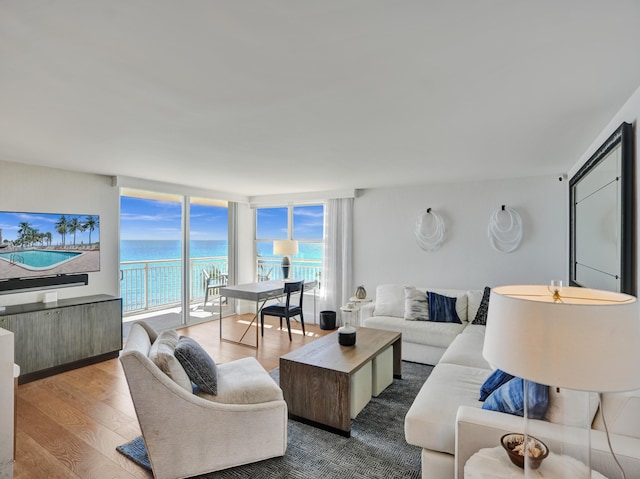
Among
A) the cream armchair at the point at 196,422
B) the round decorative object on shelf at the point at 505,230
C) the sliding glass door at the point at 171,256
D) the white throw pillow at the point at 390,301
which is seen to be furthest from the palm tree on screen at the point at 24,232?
→ the round decorative object on shelf at the point at 505,230

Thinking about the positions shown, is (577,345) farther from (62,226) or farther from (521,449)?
(62,226)

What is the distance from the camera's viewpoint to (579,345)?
94 cm

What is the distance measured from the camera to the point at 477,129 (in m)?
2.50

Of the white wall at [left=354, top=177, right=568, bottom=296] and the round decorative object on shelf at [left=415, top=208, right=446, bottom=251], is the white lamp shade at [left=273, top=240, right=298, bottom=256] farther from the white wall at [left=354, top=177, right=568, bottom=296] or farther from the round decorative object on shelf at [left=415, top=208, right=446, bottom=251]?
the round decorative object on shelf at [left=415, top=208, right=446, bottom=251]

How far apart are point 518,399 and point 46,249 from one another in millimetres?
4719

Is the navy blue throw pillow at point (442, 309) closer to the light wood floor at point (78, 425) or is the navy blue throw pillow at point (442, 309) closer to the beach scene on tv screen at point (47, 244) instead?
the light wood floor at point (78, 425)

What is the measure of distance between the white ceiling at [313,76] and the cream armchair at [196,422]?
1483mm

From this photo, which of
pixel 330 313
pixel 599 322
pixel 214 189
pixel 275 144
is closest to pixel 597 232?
pixel 599 322

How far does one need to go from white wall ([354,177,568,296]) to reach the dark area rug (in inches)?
103

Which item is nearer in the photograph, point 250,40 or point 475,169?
point 250,40

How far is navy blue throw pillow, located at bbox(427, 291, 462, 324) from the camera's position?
4131mm

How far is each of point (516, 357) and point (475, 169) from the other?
3.34 metres

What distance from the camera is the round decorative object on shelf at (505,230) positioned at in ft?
14.3

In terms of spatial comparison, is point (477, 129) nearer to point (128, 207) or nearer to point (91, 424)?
point (91, 424)
